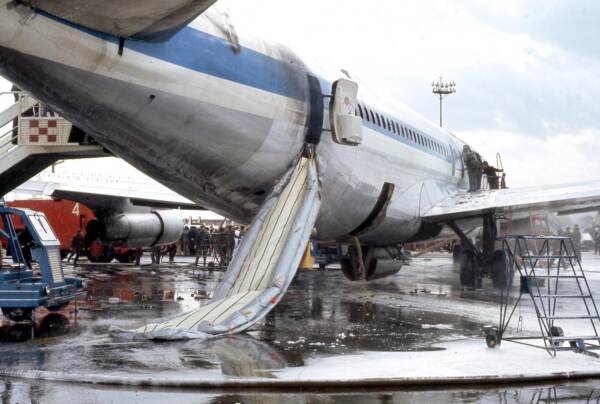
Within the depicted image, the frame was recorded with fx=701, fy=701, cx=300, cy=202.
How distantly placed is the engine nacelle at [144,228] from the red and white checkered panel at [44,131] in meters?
3.61

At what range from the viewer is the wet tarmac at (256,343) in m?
5.02

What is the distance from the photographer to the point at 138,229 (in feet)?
57.8

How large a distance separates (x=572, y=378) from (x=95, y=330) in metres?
5.02

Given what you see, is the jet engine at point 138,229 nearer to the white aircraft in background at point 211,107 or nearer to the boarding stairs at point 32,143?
the boarding stairs at point 32,143

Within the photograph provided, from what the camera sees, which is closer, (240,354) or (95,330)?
(240,354)

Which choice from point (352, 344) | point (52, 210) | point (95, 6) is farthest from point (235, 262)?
point (52, 210)

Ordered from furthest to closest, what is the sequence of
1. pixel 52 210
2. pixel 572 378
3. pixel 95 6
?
pixel 52 210, pixel 95 6, pixel 572 378

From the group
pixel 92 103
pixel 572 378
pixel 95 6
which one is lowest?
pixel 572 378

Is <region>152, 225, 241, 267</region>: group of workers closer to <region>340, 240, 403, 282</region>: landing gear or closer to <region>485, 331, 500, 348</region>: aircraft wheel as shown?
<region>340, 240, 403, 282</region>: landing gear

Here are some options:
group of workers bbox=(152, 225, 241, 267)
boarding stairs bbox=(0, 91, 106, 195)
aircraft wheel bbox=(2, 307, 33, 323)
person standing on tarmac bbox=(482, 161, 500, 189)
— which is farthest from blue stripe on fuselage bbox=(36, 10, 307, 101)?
person standing on tarmac bbox=(482, 161, 500, 189)

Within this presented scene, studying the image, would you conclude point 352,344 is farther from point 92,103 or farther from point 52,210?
point 52,210

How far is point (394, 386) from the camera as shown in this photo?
5.34 m

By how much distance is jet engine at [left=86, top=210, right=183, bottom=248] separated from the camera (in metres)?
17.2

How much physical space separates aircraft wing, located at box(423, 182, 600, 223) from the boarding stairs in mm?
7129
